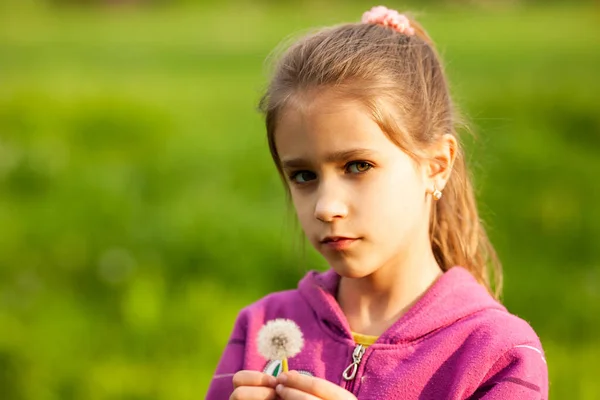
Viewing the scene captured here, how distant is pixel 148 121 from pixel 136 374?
3.67 m

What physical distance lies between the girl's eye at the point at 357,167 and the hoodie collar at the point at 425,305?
0.38m

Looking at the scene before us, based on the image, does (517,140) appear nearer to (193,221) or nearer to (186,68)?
Result: (193,221)

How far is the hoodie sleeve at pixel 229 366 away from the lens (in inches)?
104

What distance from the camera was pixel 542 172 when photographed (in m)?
6.39

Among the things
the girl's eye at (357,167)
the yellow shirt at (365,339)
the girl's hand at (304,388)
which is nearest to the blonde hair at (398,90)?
the girl's eye at (357,167)

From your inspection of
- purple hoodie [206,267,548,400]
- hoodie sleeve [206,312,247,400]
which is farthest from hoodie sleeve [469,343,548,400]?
hoodie sleeve [206,312,247,400]

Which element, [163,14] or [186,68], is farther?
[163,14]

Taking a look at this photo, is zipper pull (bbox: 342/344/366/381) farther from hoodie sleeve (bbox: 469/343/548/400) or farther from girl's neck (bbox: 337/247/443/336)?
hoodie sleeve (bbox: 469/343/548/400)

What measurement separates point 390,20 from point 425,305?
81 cm

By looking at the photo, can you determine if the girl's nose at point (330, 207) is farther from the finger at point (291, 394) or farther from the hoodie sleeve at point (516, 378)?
the hoodie sleeve at point (516, 378)

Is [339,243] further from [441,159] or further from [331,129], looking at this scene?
[441,159]

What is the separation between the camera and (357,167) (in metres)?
2.39

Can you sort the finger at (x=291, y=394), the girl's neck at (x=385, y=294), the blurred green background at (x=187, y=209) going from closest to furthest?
the finger at (x=291, y=394) → the girl's neck at (x=385, y=294) → the blurred green background at (x=187, y=209)

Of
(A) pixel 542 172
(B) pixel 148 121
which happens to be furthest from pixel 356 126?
(B) pixel 148 121
